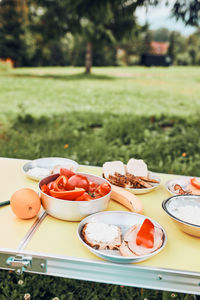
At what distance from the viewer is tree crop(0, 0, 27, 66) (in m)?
24.2

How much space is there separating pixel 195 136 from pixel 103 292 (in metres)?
3.91

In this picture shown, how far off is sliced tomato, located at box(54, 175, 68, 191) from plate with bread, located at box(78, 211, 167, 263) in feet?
0.79

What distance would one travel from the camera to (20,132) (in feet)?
19.0

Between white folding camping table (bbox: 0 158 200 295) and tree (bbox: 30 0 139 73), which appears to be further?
tree (bbox: 30 0 139 73)

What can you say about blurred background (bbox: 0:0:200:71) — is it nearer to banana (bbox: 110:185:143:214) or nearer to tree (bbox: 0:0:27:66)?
tree (bbox: 0:0:27:66)

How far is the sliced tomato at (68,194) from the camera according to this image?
57.3 inches

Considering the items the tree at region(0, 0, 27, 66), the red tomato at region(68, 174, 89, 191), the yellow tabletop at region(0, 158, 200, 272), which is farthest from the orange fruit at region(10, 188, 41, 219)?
the tree at region(0, 0, 27, 66)

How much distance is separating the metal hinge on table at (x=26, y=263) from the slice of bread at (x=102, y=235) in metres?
0.20

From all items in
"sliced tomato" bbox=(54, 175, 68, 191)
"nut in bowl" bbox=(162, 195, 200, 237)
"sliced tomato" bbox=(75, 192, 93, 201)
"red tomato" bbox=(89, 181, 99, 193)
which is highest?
"sliced tomato" bbox=(54, 175, 68, 191)

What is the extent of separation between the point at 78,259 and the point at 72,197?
0.34 meters

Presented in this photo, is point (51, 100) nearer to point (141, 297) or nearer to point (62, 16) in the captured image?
point (62, 16)

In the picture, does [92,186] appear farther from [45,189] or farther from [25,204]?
[25,204]

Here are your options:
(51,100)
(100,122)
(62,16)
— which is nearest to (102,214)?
(100,122)

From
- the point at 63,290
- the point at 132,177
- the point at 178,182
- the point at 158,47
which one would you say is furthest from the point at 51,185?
the point at 158,47
